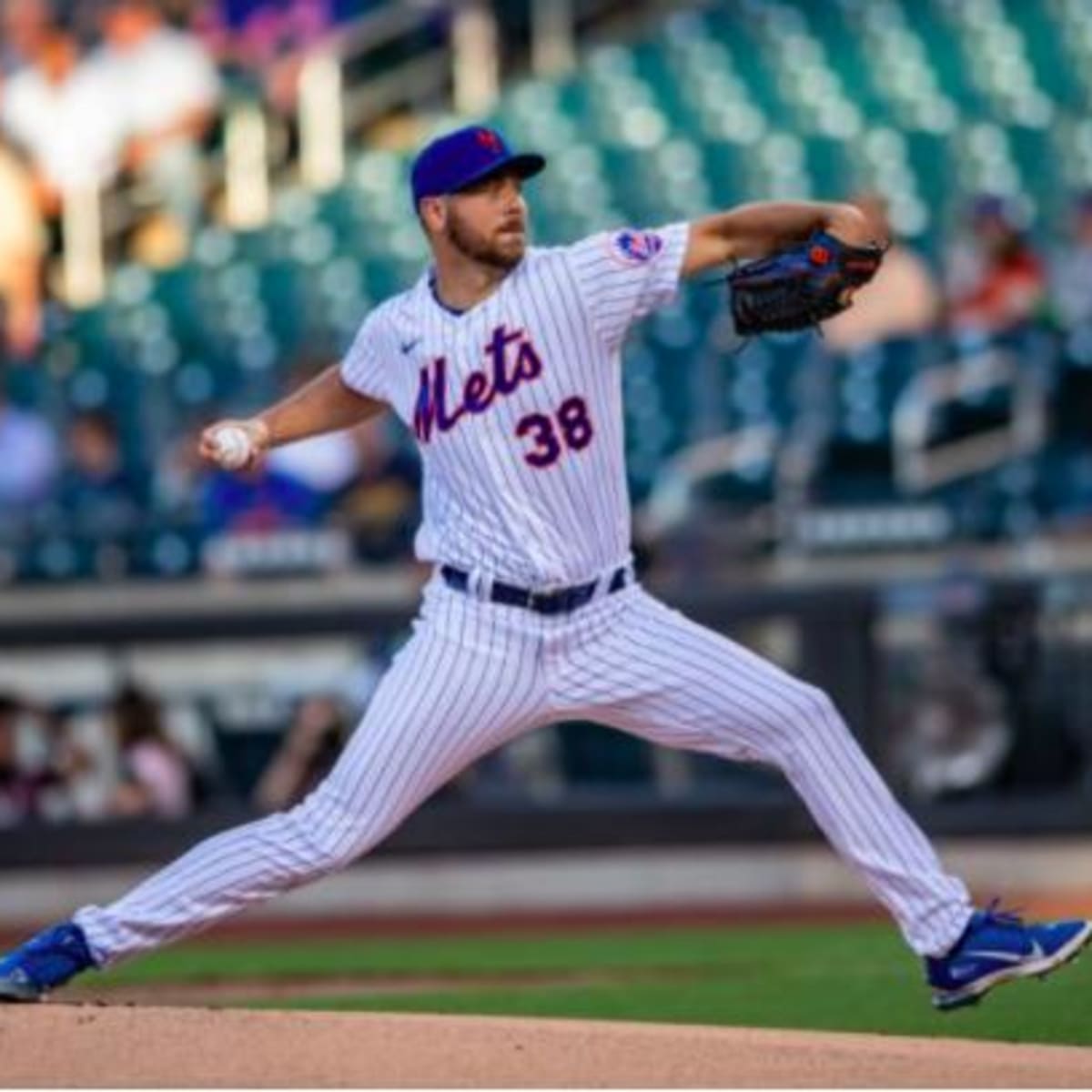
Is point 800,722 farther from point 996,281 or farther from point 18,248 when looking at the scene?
point 18,248

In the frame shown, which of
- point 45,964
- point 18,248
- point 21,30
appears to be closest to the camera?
point 45,964

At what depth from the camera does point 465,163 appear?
7.07 meters

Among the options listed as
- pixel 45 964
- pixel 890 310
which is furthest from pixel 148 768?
pixel 45 964

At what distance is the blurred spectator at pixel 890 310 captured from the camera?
593 inches

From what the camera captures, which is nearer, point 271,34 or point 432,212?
point 432,212

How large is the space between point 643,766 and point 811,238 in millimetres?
6500

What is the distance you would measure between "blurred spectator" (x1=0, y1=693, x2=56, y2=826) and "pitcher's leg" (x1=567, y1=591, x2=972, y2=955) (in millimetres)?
6775

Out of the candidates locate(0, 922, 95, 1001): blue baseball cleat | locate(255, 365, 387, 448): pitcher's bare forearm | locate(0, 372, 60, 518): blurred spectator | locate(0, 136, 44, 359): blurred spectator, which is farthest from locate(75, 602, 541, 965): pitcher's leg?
locate(0, 136, 44, 359): blurred spectator

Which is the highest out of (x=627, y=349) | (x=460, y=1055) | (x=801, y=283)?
(x=627, y=349)

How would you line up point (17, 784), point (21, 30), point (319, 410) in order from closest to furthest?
point (319, 410) < point (17, 784) < point (21, 30)

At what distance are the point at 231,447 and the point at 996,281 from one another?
823 cm

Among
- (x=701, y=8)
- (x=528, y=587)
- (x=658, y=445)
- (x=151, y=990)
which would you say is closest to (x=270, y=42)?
(x=701, y=8)

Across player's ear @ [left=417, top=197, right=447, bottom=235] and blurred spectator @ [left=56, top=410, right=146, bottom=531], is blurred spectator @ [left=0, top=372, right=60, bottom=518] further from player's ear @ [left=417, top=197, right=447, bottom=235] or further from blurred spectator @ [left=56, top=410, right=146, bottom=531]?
player's ear @ [left=417, top=197, right=447, bottom=235]

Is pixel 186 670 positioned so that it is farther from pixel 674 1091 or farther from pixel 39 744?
pixel 674 1091
